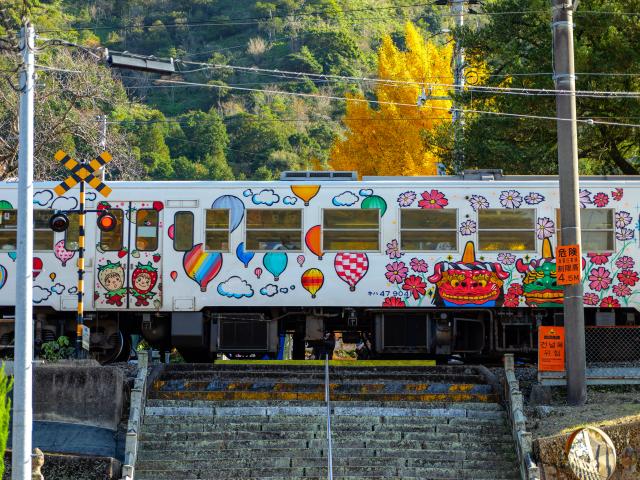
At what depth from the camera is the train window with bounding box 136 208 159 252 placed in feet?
66.8

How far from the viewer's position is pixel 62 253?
67.1ft

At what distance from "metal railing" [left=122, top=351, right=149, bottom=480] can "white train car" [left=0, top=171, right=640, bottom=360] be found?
3.38 m

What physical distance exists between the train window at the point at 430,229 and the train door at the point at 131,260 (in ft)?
14.1

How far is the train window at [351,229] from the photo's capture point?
20.2 meters

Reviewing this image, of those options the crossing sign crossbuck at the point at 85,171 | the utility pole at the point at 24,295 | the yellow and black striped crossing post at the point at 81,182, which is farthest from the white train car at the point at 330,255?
the utility pole at the point at 24,295

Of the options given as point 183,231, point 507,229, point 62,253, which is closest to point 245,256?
point 183,231

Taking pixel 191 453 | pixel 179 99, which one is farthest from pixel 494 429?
pixel 179 99

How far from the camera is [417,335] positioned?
20.5 metres

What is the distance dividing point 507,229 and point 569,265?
9.78ft

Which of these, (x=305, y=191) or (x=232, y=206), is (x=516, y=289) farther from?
(x=232, y=206)

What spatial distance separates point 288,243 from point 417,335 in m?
2.79

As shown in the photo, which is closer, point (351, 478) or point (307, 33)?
point (351, 478)

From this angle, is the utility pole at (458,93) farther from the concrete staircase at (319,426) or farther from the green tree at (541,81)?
the concrete staircase at (319,426)

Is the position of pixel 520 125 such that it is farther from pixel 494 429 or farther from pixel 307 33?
pixel 307 33
